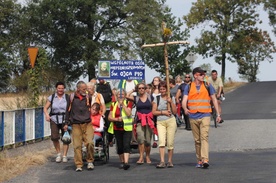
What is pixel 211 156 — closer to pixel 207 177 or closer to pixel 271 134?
pixel 207 177

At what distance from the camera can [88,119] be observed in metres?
15.1

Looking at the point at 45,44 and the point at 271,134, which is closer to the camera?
the point at 271,134

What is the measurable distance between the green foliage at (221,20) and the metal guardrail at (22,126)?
48205 millimetres

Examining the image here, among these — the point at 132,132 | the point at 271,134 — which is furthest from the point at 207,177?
the point at 271,134

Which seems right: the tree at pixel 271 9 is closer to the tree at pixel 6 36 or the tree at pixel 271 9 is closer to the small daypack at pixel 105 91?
the tree at pixel 6 36

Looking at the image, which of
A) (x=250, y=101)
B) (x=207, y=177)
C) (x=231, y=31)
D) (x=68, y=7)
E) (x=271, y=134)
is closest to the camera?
(x=207, y=177)

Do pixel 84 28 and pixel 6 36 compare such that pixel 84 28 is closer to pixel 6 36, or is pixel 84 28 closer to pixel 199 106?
pixel 6 36

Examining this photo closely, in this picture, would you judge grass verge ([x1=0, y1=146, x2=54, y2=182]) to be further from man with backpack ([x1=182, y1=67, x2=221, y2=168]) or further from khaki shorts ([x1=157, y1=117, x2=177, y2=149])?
man with backpack ([x1=182, y1=67, x2=221, y2=168])

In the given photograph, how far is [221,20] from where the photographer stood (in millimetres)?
69625

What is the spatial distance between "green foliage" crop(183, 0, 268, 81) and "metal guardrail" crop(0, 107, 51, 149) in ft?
158

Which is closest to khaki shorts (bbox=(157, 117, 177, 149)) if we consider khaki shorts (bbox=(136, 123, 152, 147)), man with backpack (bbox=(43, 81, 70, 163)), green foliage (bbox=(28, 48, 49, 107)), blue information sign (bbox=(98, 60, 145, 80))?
khaki shorts (bbox=(136, 123, 152, 147))

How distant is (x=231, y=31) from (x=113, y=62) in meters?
44.1

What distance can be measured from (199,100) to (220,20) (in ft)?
184

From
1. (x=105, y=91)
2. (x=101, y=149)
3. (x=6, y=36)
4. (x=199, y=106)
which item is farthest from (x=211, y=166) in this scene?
(x=6, y=36)
